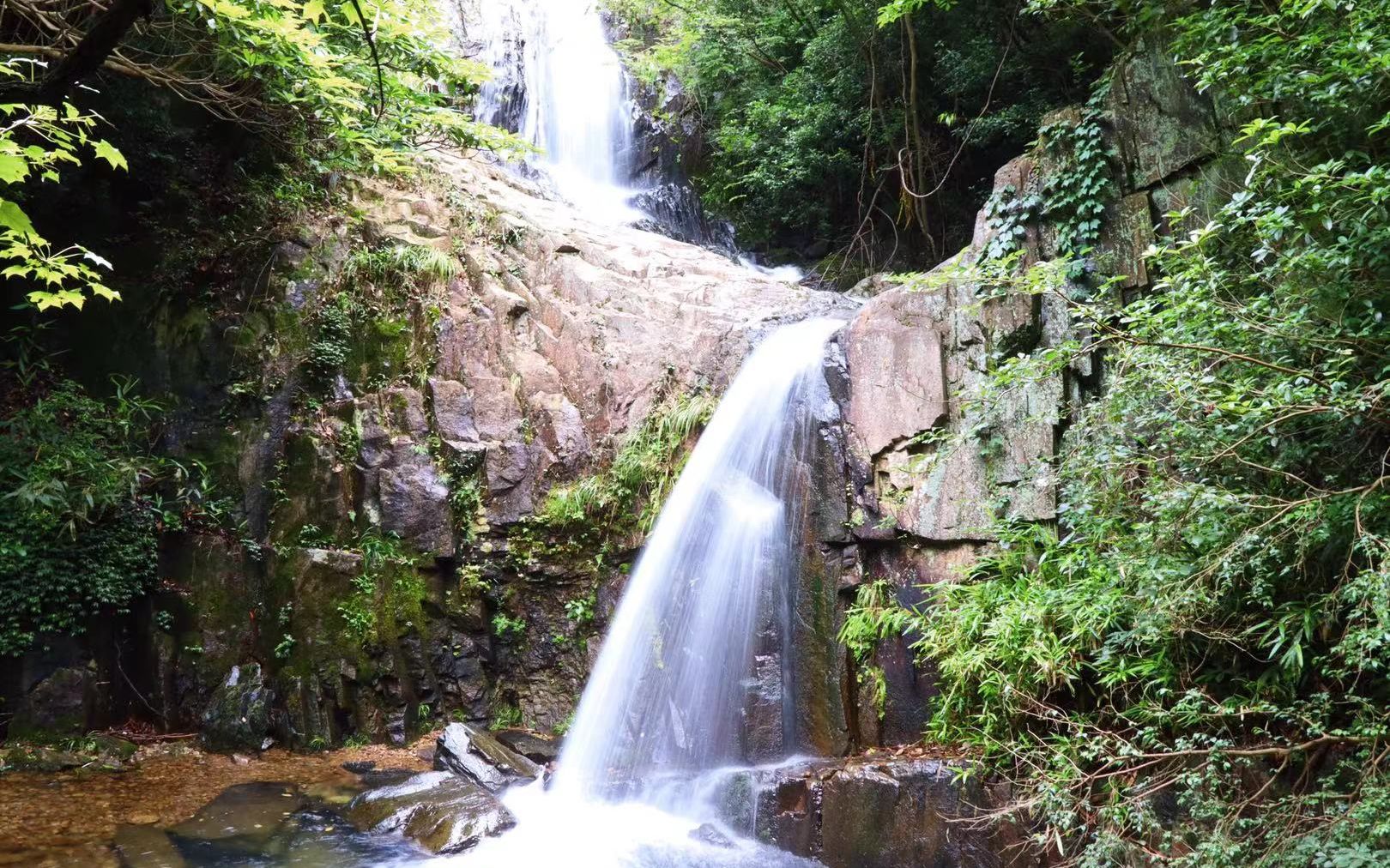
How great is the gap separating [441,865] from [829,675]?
314 centimetres

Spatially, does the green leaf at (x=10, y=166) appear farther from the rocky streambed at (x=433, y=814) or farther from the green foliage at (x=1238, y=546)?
the green foliage at (x=1238, y=546)

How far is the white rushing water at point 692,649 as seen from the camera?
6504mm

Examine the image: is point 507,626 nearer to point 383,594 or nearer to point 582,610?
point 582,610

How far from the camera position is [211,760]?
7.46 meters

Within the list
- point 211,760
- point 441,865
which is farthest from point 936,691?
point 211,760

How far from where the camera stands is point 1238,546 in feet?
15.7

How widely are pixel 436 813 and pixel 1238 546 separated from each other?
18.6ft

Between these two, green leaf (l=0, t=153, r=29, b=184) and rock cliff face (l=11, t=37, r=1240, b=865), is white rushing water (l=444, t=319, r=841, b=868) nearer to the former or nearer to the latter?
rock cliff face (l=11, t=37, r=1240, b=865)

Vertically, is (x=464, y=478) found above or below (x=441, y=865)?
above

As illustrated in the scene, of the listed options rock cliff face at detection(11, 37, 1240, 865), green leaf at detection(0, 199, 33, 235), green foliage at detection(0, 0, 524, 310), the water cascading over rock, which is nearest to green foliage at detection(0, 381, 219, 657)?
rock cliff face at detection(11, 37, 1240, 865)

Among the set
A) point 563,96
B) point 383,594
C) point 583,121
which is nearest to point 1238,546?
point 383,594

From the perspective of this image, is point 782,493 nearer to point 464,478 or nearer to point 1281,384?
point 464,478

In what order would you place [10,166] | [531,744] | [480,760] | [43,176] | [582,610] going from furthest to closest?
[582,610], [531,744], [480,760], [43,176], [10,166]

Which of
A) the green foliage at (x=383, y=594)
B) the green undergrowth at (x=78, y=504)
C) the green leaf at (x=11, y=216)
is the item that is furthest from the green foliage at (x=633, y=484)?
the green leaf at (x=11, y=216)
